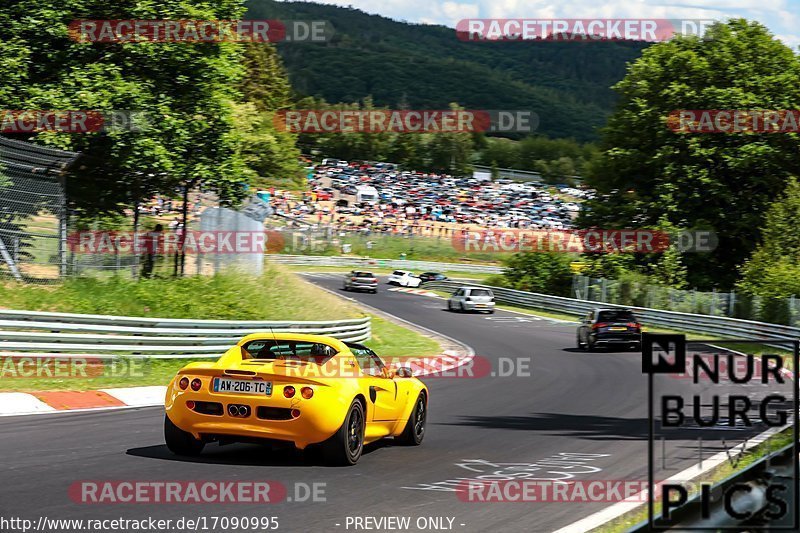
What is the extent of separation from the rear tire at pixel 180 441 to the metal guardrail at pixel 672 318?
78.6 ft

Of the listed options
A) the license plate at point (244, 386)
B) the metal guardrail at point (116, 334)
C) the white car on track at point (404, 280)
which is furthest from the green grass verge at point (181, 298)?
the white car on track at point (404, 280)

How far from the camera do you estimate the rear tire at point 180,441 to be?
9.84 metres

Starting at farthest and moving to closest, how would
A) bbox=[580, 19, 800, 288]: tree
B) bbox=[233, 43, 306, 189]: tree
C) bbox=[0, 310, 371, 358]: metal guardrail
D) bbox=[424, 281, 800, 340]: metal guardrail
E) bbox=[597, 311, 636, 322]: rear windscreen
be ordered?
bbox=[233, 43, 306, 189]: tree < bbox=[580, 19, 800, 288]: tree < bbox=[424, 281, 800, 340]: metal guardrail < bbox=[597, 311, 636, 322]: rear windscreen < bbox=[0, 310, 371, 358]: metal guardrail

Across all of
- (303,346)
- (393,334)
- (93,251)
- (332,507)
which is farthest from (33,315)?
(393,334)

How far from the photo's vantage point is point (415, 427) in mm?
11789

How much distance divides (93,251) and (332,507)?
48.6 feet

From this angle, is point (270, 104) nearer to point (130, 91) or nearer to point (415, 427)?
point (130, 91)

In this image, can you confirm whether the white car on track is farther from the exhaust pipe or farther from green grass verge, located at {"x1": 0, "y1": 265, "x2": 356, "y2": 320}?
the exhaust pipe

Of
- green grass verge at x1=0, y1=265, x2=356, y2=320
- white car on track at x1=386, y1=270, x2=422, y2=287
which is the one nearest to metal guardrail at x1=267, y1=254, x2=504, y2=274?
white car on track at x1=386, y1=270, x2=422, y2=287

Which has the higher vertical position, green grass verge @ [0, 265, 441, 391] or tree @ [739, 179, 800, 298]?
tree @ [739, 179, 800, 298]

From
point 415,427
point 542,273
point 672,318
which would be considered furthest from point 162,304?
point 542,273

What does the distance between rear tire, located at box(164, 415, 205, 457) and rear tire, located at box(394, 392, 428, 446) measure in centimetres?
256

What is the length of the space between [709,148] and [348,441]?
3926 cm

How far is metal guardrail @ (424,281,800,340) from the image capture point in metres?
34.2
